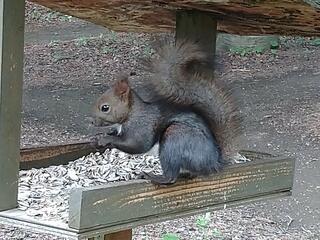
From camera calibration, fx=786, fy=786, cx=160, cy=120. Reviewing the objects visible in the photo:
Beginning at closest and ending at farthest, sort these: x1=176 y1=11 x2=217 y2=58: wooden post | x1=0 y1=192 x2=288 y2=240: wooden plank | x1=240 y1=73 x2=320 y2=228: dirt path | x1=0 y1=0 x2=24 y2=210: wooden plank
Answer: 1. x1=0 y1=192 x2=288 y2=240: wooden plank
2. x1=0 y1=0 x2=24 y2=210: wooden plank
3. x1=176 y1=11 x2=217 y2=58: wooden post
4. x1=240 y1=73 x2=320 y2=228: dirt path

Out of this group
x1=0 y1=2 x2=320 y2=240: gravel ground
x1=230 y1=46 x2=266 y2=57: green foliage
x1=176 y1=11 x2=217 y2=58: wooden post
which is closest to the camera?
x1=176 y1=11 x2=217 y2=58: wooden post

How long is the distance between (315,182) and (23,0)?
12.8ft

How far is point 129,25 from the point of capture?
282 cm

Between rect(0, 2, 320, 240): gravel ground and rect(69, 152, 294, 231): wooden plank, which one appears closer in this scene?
rect(69, 152, 294, 231): wooden plank

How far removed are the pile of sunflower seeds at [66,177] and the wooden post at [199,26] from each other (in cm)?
39

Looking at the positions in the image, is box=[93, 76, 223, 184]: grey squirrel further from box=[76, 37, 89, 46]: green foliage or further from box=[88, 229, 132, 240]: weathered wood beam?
box=[76, 37, 89, 46]: green foliage

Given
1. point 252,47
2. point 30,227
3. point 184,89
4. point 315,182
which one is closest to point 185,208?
point 184,89

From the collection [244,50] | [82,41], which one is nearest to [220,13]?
[244,50]

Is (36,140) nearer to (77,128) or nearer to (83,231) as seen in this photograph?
(77,128)

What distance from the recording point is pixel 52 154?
2.53 meters

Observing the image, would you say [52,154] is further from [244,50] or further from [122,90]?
[244,50]

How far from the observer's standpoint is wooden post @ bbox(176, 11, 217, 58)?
2.42 m

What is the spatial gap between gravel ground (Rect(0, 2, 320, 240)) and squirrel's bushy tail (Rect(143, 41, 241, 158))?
1.77 m

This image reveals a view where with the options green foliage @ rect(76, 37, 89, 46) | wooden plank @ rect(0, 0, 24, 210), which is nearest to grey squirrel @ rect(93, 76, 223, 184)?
wooden plank @ rect(0, 0, 24, 210)
